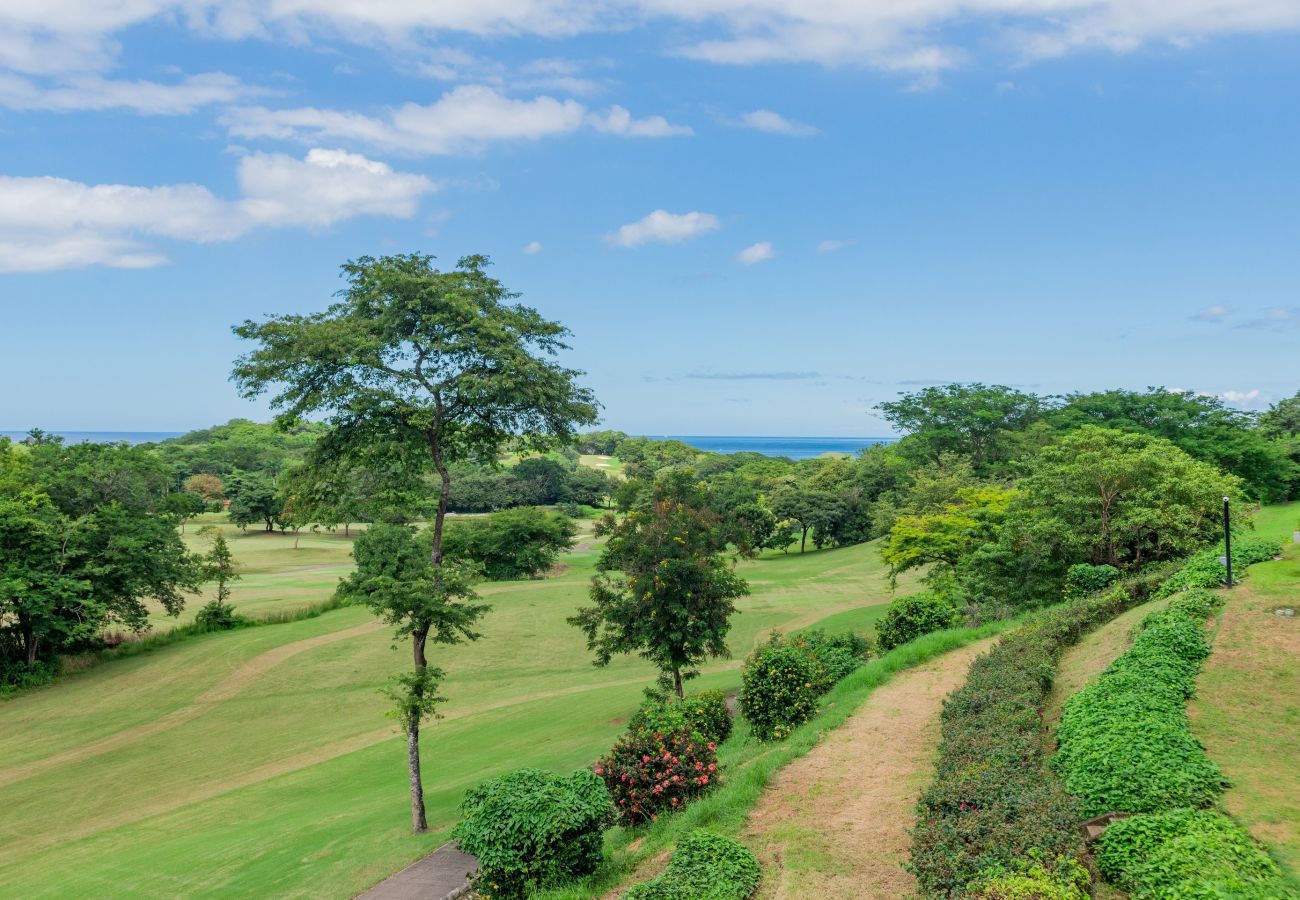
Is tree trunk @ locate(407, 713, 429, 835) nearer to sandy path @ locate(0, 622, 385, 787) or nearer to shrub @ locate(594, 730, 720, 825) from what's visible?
shrub @ locate(594, 730, 720, 825)

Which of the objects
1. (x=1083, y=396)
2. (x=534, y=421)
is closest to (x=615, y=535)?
(x=534, y=421)

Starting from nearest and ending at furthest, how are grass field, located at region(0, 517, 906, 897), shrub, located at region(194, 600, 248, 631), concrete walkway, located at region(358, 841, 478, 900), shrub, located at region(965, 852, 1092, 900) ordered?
shrub, located at region(965, 852, 1092, 900) < concrete walkway, located at region(358, 841, 478, 900) < grass field, located at region(0, 517, 906, 897) < shrub, located at region(194, 600, 248, 631)

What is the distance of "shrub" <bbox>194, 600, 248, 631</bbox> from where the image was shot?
4106cm

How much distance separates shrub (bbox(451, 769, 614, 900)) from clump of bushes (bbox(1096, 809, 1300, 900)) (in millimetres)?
5656

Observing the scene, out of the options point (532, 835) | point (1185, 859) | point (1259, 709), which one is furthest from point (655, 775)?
point (1259, 709)

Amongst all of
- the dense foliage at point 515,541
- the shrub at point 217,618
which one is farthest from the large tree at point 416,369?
the dense foliage at point 515,541

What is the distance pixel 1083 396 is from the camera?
70.2 metres

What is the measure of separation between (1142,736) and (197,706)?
3167 cm

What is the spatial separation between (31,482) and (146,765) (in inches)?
745

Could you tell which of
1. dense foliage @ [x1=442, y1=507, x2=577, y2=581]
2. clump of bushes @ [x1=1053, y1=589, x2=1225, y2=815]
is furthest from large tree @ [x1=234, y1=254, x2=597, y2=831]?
dense foliage @ [x1=442, y1=507, x2=577, y2=581]

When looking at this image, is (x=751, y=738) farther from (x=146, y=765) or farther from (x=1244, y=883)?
(x=146, y=765)

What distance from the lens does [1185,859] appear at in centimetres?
696

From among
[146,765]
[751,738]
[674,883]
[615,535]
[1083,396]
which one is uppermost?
[1083,396]

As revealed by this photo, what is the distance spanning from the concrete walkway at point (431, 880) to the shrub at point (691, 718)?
11.8ft
